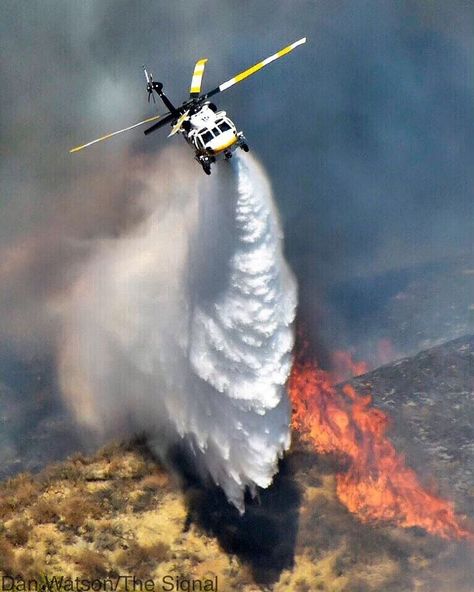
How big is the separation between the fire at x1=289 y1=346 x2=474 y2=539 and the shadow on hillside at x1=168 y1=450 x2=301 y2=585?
15.3 feet

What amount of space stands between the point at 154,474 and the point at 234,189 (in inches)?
918

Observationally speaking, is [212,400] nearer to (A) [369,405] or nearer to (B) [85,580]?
(B) [85,580]

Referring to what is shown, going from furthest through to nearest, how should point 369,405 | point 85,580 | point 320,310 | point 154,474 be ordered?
point 320,310
point 369,405
point 154,474
point 85,580

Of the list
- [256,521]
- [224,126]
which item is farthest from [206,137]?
[256,521]

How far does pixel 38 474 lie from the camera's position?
51844 millimetres

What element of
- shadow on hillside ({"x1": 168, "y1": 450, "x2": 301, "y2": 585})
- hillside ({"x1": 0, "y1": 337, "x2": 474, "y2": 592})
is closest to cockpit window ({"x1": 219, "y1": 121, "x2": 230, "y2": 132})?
hillside ({"x1": 0, "y1": 337, "x2": 474, "y2": 592})

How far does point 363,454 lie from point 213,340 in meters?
17.1

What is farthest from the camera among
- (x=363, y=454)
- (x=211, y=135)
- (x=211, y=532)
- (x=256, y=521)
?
(x=363, y=454)

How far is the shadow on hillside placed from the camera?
46.0 m

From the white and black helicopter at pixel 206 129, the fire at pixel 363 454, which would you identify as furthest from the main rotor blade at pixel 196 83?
the fire at pixel 363 454

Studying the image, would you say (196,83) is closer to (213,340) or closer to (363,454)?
(213,340)

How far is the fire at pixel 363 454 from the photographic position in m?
49.5

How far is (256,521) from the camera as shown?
4762 centimetres

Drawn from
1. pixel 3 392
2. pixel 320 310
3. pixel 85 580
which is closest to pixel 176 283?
pixel 85 580
